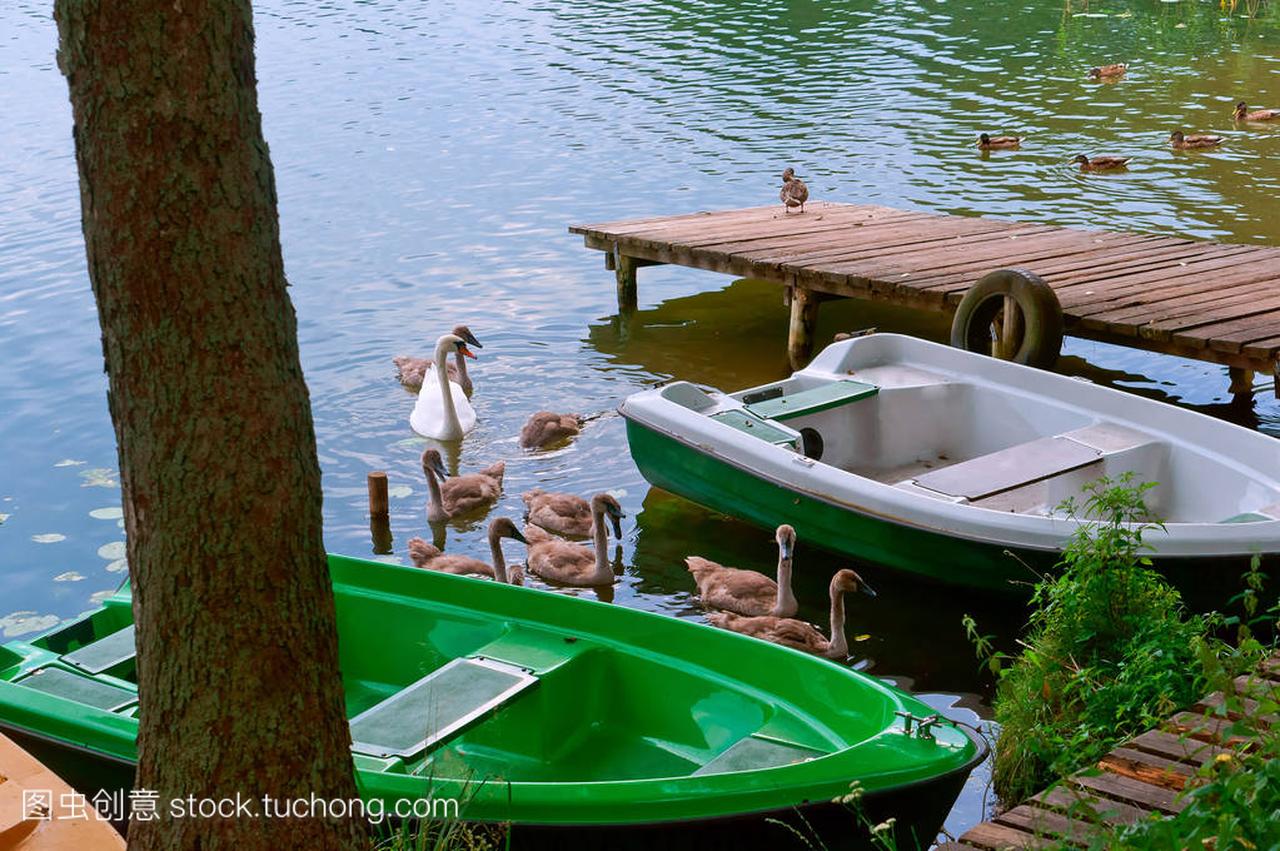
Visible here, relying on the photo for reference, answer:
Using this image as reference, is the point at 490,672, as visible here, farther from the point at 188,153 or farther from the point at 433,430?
the point at 433,430

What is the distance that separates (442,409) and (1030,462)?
16.9 ft

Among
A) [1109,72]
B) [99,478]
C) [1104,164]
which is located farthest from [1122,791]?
[1109,72]

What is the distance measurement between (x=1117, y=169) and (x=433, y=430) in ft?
37.6

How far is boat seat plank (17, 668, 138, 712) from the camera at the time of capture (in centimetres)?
652

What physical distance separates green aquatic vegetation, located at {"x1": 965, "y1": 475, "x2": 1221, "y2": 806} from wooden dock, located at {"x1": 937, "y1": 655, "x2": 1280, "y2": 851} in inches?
26.0

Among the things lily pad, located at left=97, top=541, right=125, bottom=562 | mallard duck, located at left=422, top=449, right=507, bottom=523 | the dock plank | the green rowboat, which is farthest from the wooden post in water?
the dock plank

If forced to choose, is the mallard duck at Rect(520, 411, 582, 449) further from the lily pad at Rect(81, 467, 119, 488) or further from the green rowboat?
the green rowboat

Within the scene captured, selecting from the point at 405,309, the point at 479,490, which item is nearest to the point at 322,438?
the point at 479,490

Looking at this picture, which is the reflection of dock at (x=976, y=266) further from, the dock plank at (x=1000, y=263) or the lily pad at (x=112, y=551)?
the lily pad at (x=112, y=551)

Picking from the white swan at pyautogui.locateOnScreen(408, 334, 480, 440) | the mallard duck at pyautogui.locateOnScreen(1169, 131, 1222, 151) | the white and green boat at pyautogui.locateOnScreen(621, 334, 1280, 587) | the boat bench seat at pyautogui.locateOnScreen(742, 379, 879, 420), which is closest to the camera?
the white and green boat at pyautogui.locateOnScreen(621, 334, 1280, 587)

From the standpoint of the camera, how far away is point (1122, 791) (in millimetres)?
4969

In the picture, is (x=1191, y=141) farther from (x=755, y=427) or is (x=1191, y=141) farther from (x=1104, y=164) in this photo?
(x=755, y=427)

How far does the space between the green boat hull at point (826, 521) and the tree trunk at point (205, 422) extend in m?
4.97

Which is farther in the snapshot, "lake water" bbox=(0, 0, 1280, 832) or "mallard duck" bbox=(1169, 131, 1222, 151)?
"mallard duck" bbox=(1169, 131, 1222, 151)
